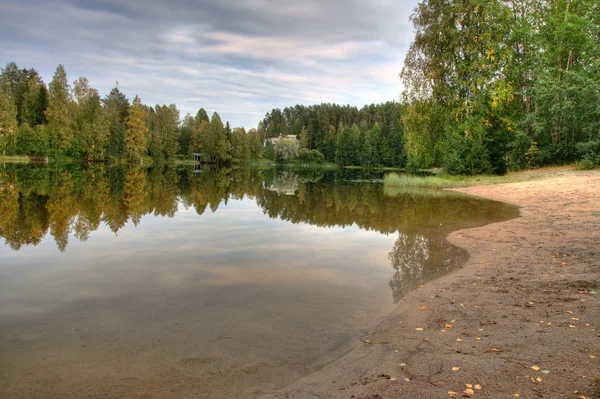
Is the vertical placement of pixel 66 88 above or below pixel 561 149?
above

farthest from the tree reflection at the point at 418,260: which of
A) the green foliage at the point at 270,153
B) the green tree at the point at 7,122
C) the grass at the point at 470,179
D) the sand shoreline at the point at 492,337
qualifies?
the green foliage at the point at 270,153

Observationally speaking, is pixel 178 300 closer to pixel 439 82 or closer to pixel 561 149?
pixel 439 82

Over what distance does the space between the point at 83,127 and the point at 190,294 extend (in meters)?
75.1

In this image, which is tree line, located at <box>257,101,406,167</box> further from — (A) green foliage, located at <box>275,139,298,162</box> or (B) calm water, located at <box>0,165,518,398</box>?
(B) calm water, located at <box>0,165,518,398</box>

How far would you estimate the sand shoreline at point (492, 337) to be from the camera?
4.19 meters

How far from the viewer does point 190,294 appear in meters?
7.48

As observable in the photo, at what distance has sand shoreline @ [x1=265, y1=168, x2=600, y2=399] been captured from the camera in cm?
419

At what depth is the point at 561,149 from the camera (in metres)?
34.0

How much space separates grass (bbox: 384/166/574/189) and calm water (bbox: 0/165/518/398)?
1599 cm

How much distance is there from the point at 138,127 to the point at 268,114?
117 m

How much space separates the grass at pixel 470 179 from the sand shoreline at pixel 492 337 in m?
22.2

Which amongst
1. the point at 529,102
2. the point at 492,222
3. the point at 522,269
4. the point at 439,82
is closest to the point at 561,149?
the point at 529,102

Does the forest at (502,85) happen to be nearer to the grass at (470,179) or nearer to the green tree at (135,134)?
the grass at (470,179)

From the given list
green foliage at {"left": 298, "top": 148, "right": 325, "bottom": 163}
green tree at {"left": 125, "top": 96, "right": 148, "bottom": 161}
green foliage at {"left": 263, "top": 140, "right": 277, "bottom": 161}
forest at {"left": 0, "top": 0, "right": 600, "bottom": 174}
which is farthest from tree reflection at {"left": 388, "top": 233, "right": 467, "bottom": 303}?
green foliage at {"left": 298, "top": 148, "right": 325, "bottom": 163}
